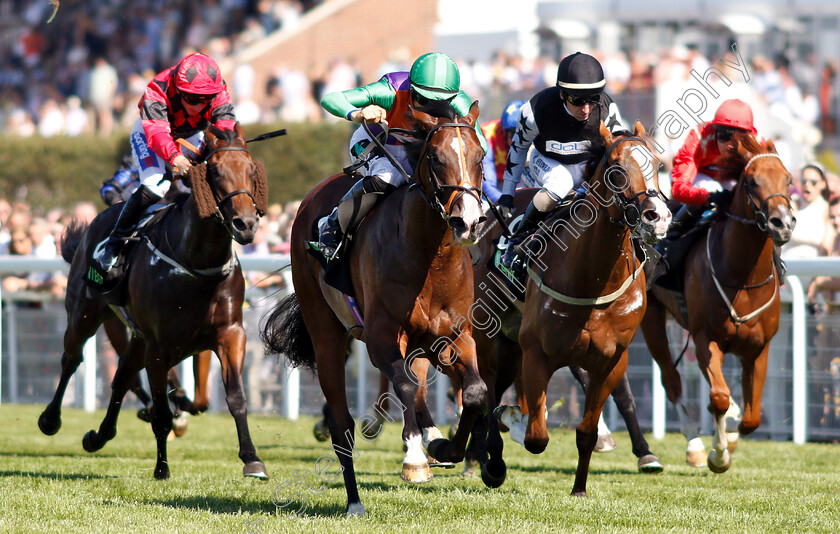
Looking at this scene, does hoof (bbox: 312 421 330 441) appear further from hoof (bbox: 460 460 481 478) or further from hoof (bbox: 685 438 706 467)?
hoof (bbox: 685 438 706 467)

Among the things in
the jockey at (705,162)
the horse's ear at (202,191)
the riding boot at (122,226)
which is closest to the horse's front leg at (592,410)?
the jockey at (705,162)

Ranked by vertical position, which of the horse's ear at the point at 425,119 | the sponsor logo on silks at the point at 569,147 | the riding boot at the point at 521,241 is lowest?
the riding boot at the point at 521,241

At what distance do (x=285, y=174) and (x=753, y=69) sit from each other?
5832 millimetres

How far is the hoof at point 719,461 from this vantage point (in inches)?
258

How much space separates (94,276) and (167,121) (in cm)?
109

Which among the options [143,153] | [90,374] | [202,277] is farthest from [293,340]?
[90,374]

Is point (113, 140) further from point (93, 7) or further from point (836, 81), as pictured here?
point (836, 81)

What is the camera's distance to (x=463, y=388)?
520cm

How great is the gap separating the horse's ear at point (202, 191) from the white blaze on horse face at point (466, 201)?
1771 mm

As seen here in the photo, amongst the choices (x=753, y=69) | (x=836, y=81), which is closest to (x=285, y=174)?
(x=753, y=69)

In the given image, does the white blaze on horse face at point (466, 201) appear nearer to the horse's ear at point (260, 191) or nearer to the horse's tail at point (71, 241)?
the horse's ear at point (260, 191)

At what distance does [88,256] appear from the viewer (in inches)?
294

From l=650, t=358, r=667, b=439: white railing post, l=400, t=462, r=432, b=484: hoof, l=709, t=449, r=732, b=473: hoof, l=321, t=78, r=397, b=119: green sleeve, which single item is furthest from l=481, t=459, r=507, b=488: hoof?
l=650, t=358, r=667, b=439: white railing post

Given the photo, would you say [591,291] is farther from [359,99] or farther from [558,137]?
[359,99]
